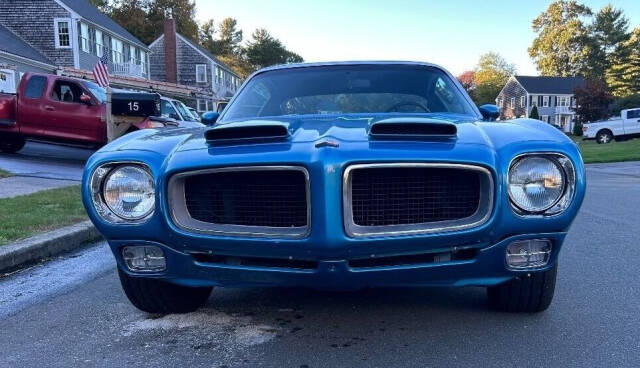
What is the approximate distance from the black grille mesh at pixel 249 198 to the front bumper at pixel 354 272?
0.22 meters

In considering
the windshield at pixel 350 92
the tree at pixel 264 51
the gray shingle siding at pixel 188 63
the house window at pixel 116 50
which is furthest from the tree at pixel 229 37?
the windshield at pixel 350 92

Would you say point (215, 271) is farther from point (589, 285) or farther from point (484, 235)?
point (589, 285)

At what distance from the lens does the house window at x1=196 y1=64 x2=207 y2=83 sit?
43.7m

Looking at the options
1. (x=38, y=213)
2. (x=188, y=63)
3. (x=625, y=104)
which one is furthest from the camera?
(x=625, y=104)

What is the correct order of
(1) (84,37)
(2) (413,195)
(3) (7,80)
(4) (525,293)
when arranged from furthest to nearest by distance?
(1) (84,37) < (3) (7,80) < (4) (525,293) < (2) (413,195)

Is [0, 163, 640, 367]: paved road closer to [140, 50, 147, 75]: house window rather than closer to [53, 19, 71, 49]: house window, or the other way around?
[53, 19, 71, 49]: house window

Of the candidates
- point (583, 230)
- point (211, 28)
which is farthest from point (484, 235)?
point (211, 28)

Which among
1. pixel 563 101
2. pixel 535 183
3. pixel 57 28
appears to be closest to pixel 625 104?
pixel 563 101

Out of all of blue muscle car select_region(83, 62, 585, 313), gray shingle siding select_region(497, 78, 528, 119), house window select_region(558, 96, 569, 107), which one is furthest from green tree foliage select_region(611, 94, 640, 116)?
blue muscle car select_region(83, 62, 585, 313)

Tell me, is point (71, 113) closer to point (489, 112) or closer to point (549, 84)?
point (489, 112)

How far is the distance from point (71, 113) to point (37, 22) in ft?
63.9

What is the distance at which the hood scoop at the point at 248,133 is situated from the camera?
2.66 metres

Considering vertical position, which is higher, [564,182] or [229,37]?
[229,37]

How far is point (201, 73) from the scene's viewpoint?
4378 cm
